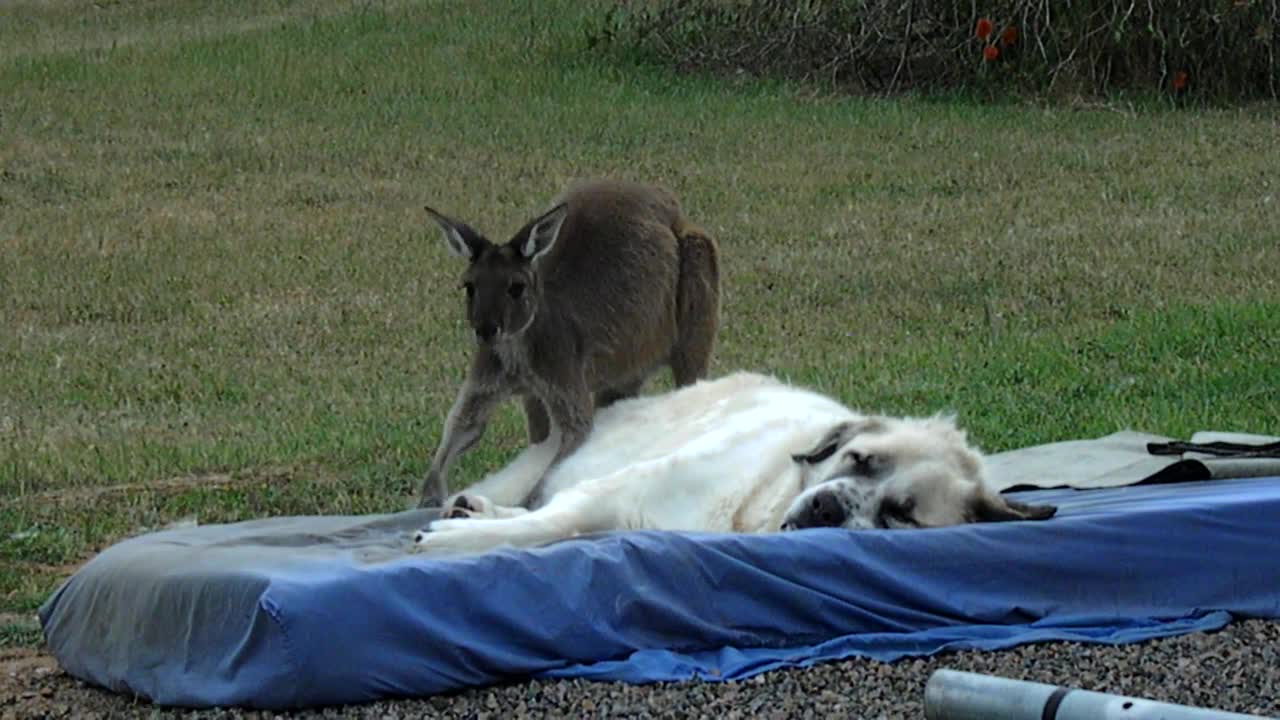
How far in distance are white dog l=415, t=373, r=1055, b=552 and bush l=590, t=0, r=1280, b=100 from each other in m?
13.1

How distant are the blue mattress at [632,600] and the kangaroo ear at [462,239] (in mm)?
1567

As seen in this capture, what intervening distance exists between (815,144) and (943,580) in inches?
497

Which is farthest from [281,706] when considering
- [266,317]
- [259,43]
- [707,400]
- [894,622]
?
[259,43]

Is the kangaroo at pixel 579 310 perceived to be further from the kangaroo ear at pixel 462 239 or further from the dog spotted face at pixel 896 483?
the dog spotted face at pixel 896 483

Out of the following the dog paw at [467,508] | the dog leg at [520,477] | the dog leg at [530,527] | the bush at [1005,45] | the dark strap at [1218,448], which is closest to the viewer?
the dog leg at [530,527]

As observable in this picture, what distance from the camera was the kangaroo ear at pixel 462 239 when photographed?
771 cm

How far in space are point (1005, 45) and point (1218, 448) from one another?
13.1 meters

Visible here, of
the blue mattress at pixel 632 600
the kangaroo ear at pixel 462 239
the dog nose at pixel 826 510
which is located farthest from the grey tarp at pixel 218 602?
the kangaroo ear at pixel 462 239

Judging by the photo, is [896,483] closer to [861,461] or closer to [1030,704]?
[861,461]

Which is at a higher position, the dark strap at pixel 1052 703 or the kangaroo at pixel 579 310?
the dark strap at pixel 1052 703

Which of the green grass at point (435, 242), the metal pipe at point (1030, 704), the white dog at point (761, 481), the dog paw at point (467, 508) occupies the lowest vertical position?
the green grass at point (435, 242)

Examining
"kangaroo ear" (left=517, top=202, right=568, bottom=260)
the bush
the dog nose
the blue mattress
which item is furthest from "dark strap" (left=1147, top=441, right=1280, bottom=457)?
the bush

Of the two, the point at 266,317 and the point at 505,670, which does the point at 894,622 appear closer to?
the point at 505,670

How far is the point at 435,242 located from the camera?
14.9m
